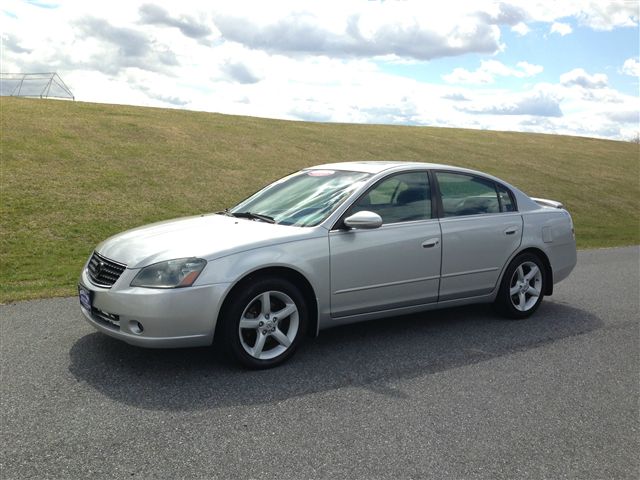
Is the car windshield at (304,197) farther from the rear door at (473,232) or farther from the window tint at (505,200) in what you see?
the window tint at (505,200)

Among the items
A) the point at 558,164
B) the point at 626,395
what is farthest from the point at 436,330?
the point at 558,164

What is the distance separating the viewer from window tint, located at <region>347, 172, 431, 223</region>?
17.6 feet

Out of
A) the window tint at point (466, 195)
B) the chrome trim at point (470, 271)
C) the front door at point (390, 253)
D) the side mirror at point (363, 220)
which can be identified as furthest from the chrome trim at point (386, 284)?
the window tint at point (466, 195)

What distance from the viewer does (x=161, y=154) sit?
65.2 ft

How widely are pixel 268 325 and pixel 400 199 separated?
180 centimetres

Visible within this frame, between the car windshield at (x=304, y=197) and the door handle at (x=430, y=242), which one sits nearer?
the car windshield at (x=304, y=197)

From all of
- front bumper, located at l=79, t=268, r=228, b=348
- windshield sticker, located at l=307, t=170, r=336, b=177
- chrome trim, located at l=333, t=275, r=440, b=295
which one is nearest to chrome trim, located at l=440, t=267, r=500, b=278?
chrome trim, located at l=333, t=275, r=440, b=295

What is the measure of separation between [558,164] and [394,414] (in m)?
31.0

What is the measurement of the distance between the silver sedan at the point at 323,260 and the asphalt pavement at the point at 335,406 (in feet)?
1.11

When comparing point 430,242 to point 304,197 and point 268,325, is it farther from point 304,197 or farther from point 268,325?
point 268,325

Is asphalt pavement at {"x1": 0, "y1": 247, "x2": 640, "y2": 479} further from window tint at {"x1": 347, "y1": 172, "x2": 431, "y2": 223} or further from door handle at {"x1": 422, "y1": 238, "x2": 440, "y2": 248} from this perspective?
window tint at {"x1": 347, "y1": 172, "x2": 431, "y2": 223}

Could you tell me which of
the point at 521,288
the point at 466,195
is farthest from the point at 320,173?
the point at 521,288

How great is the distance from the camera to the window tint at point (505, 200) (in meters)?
6.36

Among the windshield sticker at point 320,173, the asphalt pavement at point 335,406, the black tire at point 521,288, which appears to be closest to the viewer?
the asphalt pavement at point 335,406
